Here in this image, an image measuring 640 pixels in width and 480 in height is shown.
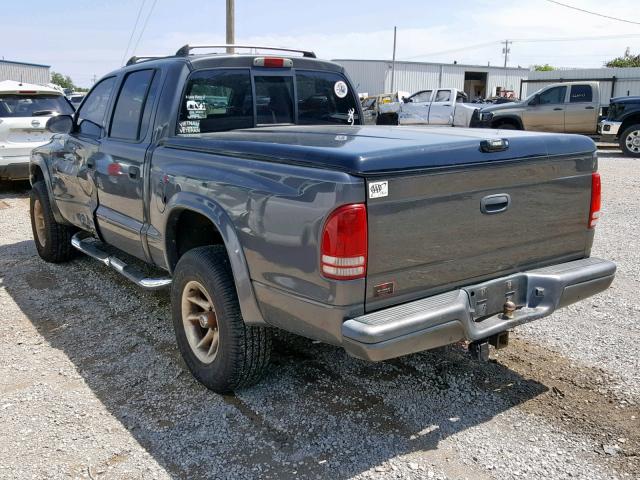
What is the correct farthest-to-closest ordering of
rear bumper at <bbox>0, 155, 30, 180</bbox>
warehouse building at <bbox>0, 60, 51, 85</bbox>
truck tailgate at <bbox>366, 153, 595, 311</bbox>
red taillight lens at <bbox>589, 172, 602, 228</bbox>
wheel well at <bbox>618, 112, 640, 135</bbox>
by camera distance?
warehouse building at <bbox>0, 60, 51, 85</bbox>
wheel well at <bbox>618, 112, 640, 135</bbox>
rear bumper at <bbox>0, 155, 30, 180</bbox>
red taillight lens at <bbox>589, 172, 602, 228</bbox>
truck tailgate at <bbox>366, 153, 595, 311</bbox>

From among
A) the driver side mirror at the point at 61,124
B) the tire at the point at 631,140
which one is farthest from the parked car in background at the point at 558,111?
the driver side mirror at the point at 61,124

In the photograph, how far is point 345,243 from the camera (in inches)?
101

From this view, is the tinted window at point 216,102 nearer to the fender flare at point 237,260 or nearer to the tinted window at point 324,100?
the tinted window at point 324,100

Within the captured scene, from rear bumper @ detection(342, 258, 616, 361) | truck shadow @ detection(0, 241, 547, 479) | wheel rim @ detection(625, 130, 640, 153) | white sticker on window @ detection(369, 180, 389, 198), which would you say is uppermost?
white sticker on window @ detection(369, 180, 389, 198)

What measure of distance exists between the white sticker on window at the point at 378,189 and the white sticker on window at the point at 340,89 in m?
2.64

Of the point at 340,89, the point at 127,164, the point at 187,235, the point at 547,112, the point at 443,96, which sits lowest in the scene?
the point at 187,235

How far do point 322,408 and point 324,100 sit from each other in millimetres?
2608

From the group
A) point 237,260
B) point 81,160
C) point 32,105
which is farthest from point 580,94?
point 237,260

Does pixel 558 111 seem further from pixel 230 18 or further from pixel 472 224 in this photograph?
pixel 472 224

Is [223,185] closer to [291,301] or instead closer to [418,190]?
[291,301]

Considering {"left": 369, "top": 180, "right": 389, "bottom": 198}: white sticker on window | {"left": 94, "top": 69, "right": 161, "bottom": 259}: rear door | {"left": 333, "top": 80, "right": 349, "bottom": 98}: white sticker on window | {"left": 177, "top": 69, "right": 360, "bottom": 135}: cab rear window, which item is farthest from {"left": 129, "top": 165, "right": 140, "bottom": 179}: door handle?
{"left": 369, "top": 180, "right": 389, "bottom": 198}: white sticker on window

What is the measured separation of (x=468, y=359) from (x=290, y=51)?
9.14ft

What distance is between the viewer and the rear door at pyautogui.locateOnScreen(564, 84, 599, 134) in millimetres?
16766

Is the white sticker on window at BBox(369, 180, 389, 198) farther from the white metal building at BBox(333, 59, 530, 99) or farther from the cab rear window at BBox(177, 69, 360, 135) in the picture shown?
the white metal building at BBox(333, 59, 530, 99)
